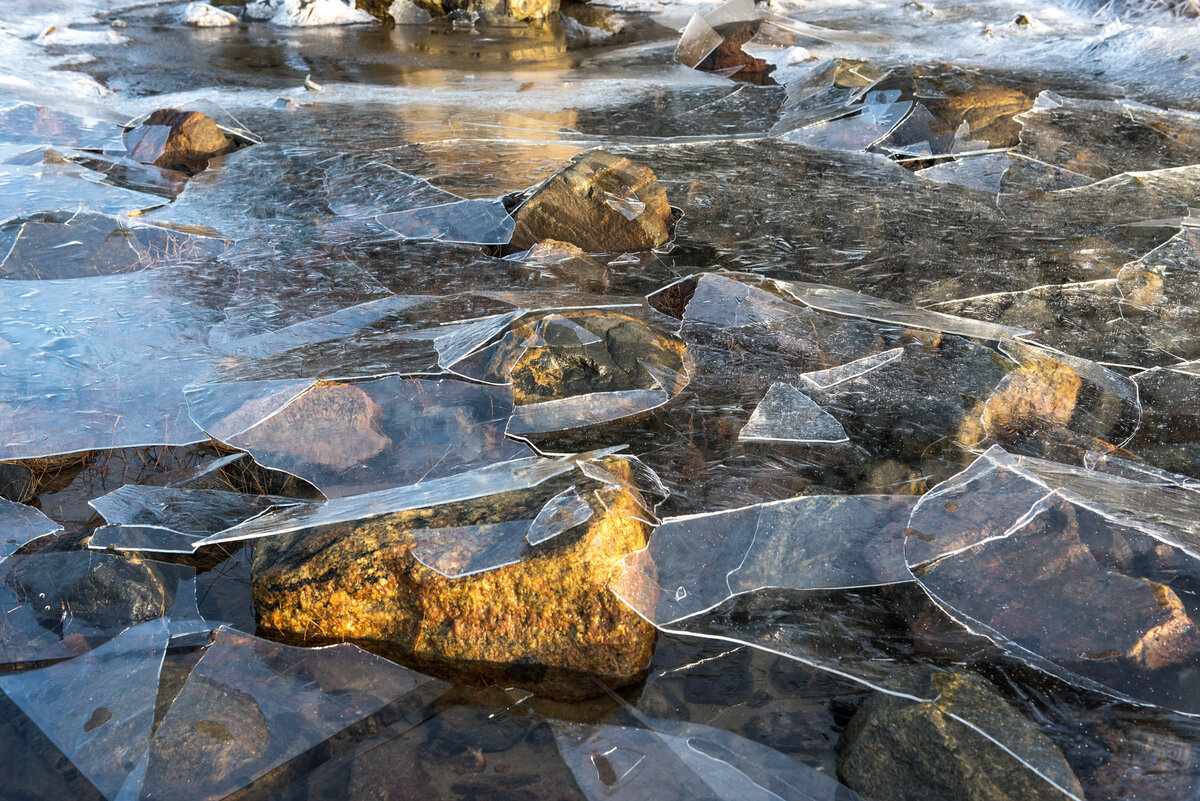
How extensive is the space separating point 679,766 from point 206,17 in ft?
33.6

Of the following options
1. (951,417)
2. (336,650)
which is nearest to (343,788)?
(336,650)

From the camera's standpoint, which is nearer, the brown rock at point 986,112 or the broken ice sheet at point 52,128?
the brown rock at point 986,112

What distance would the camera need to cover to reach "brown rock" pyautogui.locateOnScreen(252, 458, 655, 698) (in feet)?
6.24

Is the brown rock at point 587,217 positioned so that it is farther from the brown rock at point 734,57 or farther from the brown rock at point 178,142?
the brown rock at point 734,57

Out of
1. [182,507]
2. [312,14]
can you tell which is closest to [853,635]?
[182,507]

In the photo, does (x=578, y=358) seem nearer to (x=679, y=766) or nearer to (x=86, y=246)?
(x=679, y=766)

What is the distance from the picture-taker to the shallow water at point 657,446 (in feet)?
5.61

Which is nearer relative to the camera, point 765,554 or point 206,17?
point 765,554

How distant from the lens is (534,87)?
265 inches

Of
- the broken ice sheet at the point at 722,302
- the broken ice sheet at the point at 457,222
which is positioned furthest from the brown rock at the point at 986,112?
the broken ice sheet at the point at 457,222

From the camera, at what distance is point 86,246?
3.68 meters

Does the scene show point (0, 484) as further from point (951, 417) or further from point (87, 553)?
point (951, 417)

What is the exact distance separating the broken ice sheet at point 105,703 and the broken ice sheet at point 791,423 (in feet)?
5.35

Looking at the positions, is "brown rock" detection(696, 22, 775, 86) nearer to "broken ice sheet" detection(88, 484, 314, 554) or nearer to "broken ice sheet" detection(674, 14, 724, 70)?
"broken ice sheet" detection(674, 14, 724, 70)
